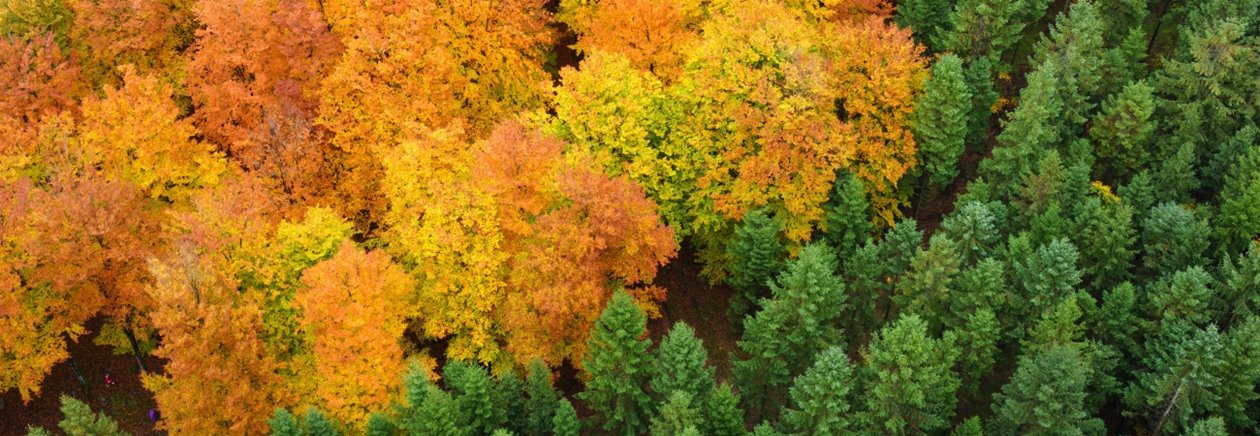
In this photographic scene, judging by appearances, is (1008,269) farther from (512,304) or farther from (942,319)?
(512,304)

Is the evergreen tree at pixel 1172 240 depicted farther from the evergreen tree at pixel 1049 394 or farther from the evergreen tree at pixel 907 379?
the evergreen tree at pixel 907 379

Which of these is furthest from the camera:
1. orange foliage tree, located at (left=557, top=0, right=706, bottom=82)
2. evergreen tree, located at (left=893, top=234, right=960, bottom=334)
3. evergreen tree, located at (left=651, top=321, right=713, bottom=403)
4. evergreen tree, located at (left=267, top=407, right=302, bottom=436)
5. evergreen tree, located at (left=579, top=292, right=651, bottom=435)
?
orange foliage tree, located at (left=557, top=0, right=706, bottom=82)

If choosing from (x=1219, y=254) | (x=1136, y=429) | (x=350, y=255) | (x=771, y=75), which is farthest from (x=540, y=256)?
(x=1219, y=254)

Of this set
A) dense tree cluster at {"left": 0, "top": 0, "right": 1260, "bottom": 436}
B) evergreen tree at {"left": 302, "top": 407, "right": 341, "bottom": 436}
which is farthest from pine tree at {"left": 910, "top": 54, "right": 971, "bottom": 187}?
evergreen tree at {"left": 302, "top": 407, "right": 341, "bottom": 436}

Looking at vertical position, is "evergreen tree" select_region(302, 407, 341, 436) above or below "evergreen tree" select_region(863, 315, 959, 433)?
below

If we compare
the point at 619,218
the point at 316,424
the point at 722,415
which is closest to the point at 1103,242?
the point at 722,415

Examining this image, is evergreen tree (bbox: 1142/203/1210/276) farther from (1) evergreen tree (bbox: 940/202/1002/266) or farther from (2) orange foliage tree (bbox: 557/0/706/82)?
(2) orange foliage tree (bbox: 557/0/706/82)

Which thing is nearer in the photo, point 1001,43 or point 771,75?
point 771,75
